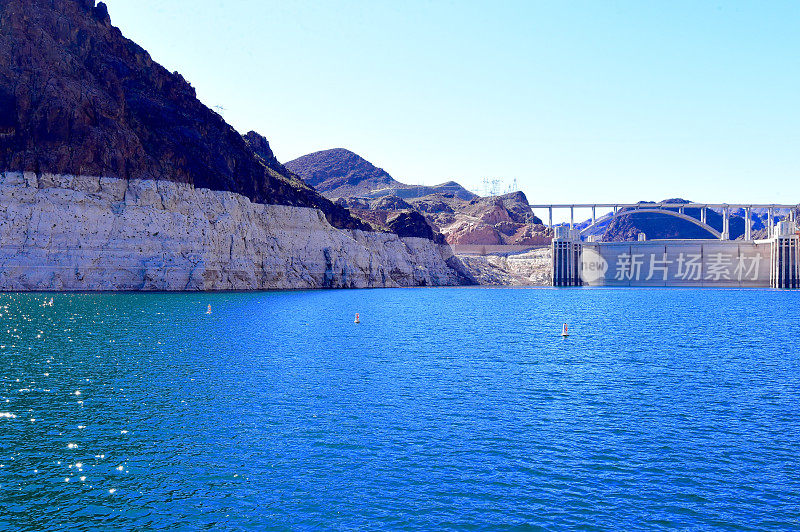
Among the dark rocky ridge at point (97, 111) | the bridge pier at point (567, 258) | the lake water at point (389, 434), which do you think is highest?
the dark rocky ridge at point (97, 111)

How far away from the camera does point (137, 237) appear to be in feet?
267

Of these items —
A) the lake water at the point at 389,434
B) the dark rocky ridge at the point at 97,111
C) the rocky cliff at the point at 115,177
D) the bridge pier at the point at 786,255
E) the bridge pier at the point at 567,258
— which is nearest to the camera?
the lake water at the point at 389,434

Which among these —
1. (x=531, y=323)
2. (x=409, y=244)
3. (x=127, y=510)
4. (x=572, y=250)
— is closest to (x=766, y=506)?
(x=127, y=510)

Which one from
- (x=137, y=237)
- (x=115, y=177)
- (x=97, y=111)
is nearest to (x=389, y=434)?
(x=137, y=237)

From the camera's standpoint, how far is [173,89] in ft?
325

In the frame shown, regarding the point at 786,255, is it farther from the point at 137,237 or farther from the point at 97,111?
the point at 97,111

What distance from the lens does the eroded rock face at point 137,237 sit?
76.2 metres

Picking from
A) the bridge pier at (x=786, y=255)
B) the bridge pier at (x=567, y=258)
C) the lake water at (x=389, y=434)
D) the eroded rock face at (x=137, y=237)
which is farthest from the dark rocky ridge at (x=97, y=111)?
the bridge pier at (x=786, y=255)

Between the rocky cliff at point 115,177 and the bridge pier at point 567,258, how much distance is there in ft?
241

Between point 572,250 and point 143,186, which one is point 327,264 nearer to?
point 143,186

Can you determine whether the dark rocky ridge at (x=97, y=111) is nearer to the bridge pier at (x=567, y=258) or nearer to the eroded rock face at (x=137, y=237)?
the eroded rock face at (x=137, y=237)

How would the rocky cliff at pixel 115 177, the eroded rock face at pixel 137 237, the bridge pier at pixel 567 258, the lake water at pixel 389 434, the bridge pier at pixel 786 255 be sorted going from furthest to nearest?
the bridge pier at pixel 567 258, the bridge pier at pixel 786 255, the rocky cliff at pixel 115 177, the eroded rock face at pixel 137 237, the lake water at pixel 389 434

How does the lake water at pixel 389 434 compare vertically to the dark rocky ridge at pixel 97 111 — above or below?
below

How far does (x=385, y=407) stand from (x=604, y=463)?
27.8 feet
